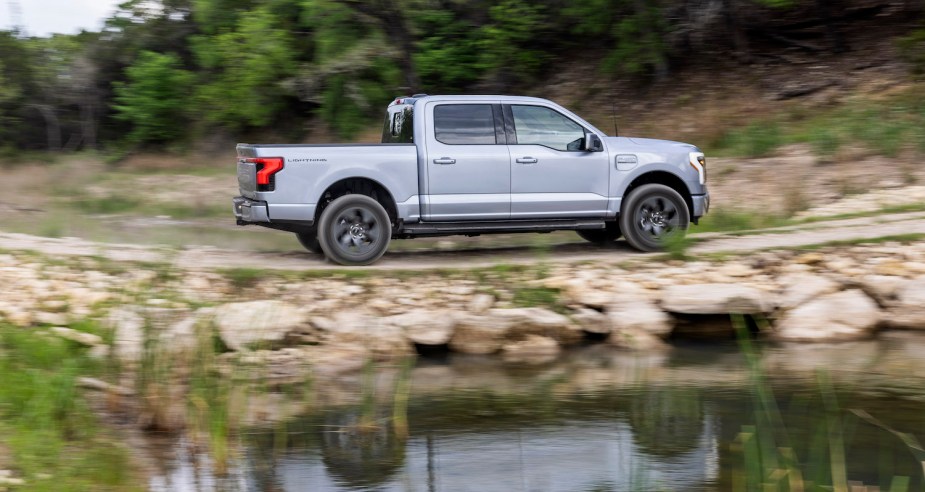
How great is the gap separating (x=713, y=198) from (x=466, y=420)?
393 inches

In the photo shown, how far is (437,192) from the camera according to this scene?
11.1m

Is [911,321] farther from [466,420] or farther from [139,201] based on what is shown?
[139,201]

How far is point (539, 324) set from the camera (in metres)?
10.1

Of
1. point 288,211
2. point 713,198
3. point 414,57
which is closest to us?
point 288,211

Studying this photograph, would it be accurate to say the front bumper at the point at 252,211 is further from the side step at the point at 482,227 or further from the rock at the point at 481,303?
the rock at the point at 481,303

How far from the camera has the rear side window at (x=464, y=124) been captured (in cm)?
1115

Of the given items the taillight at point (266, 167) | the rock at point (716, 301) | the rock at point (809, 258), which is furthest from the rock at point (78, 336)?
the rock at point (809, 258)

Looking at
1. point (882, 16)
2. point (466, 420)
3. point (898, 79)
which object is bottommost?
point (466, 420)

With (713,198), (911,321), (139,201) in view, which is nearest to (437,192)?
(911,321)

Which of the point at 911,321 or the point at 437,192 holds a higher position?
the point at 437,192

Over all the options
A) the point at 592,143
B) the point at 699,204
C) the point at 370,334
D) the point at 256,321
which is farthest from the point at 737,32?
the point at 256,321

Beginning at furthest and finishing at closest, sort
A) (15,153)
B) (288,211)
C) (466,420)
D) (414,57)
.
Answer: (15,153)
(414,57)
(288,211)
(466,420)

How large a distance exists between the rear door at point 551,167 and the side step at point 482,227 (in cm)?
9

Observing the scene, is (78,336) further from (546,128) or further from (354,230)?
(546,128)
